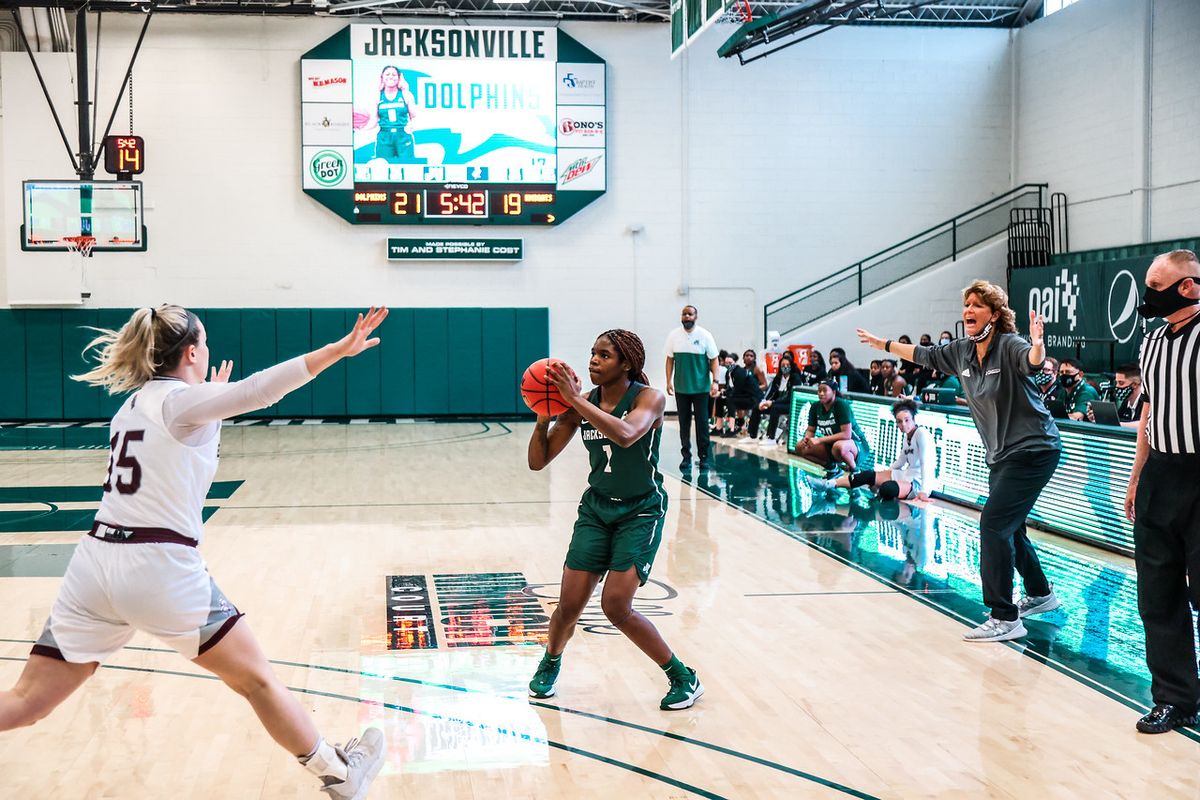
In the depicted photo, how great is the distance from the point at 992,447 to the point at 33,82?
20.5 metres

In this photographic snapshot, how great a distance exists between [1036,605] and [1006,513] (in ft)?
2.99

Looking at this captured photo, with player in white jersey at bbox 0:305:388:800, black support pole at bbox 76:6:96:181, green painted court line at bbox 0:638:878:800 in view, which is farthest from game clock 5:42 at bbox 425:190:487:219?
player in white jersey at bbox 0:305:388:800

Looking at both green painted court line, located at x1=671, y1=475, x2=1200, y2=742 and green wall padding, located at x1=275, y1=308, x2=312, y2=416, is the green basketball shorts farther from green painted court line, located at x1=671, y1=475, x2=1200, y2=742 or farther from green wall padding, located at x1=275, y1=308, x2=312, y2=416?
green wall padding, located at x1=275, y1=308, x2=312, y2=416

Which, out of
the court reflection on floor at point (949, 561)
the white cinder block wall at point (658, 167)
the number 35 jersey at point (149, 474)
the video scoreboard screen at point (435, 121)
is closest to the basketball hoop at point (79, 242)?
the white cinder block wall at point (658, 167)

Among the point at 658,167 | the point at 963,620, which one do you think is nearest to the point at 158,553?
the point at 963,620

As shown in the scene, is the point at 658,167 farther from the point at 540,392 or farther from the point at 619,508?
the point at 619,508

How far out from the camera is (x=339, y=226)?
22.0 metres

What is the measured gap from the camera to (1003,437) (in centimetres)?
592

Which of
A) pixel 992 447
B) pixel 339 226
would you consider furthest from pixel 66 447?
pixel 992 447

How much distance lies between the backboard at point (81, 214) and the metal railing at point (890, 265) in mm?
11704

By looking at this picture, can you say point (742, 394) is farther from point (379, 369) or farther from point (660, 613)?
point (660, 613)

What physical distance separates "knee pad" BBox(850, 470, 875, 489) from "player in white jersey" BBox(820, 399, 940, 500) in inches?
3.8

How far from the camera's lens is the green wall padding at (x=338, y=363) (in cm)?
2153

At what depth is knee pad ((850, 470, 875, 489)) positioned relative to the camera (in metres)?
11.4
